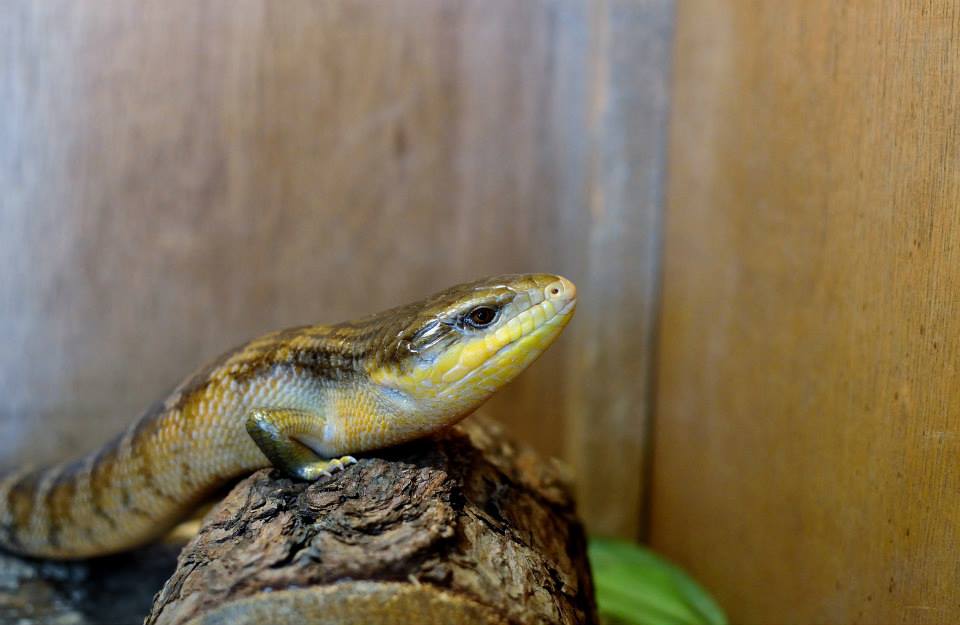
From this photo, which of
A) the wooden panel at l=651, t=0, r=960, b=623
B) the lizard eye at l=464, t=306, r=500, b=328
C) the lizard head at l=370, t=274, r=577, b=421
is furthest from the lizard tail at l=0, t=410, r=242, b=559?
the wooden panel at l=651, t=0, r=960, b=623

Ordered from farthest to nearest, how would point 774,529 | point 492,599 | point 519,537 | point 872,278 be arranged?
point 774,529 → point 872,278 → point 519,537 → point 492,599

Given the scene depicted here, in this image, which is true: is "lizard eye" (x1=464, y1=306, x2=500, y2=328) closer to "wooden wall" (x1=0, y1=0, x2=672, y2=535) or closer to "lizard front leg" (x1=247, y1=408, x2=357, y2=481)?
"lizard front leg" (x1=247, y1=408, x2=357, y2=481)

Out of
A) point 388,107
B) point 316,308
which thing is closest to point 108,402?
point 316,308

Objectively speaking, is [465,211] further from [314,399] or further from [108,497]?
[108,497]

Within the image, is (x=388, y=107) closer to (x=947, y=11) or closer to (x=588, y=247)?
(x=588, y=247)

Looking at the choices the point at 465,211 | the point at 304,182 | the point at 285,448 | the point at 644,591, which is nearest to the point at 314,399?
the point at 285,448

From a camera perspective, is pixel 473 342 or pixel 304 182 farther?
pixel 304 182

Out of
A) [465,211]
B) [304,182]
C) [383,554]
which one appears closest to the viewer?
[383,554]

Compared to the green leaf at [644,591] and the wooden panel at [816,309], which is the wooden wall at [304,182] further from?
the green leaf at [644,591]
